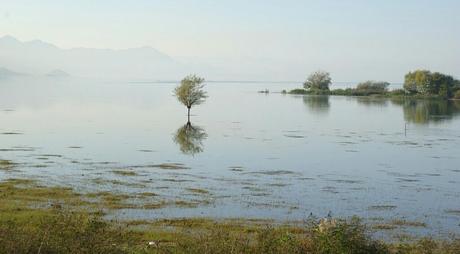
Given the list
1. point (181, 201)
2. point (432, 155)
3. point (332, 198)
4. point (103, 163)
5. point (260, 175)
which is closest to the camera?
Answer: point (181, 201)

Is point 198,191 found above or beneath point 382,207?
above

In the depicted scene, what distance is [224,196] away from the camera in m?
31.2

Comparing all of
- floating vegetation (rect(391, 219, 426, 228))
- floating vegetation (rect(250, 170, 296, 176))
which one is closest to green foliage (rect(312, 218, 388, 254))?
floating vegetation (rect(391, 219, 426, 228))

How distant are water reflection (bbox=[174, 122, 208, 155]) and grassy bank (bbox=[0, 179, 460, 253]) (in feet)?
69.3

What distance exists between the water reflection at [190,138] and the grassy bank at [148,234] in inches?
832

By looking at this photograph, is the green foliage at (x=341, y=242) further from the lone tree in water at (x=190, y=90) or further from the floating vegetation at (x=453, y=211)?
the lone tree in water at (x=190, y=90)

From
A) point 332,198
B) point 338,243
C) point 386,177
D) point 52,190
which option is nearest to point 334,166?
point 386,177

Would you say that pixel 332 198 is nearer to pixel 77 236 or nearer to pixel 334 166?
pixel 334 166

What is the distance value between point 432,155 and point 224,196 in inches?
1146

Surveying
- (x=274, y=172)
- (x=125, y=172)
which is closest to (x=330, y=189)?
(x=274, y=172)

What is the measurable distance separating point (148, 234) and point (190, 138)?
4026cm

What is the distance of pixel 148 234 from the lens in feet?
71.7

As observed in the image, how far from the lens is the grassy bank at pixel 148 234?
14.9m

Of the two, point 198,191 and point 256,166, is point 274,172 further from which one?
point 198,191
